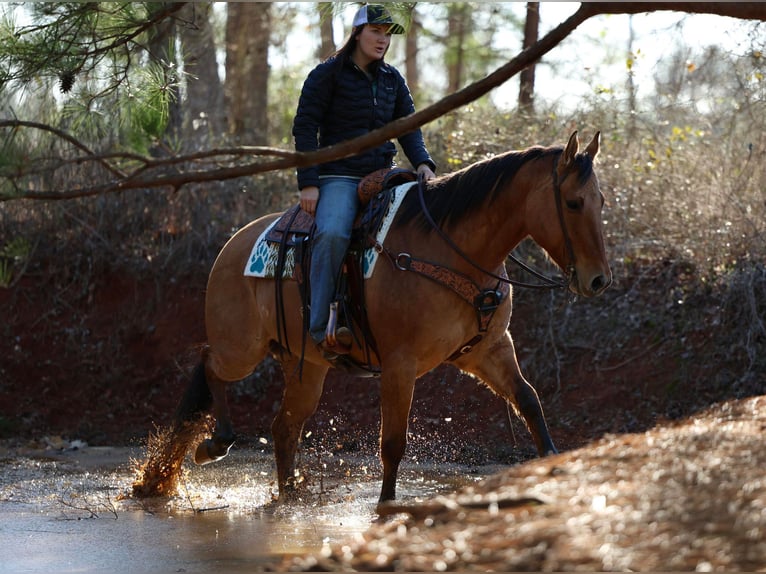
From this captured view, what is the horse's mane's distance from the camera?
6465mm

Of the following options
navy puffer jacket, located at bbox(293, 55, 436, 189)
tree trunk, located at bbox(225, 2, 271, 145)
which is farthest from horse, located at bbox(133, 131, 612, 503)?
tree trunk, located at bbox(225, 2, 271, 145)

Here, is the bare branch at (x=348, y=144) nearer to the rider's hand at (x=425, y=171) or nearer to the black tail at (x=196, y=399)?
the rider's hand at (x=425, y=171)

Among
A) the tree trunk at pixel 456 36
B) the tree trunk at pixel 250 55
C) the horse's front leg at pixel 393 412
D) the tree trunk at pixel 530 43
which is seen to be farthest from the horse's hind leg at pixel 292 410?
the tree trunk at pixel 456 36

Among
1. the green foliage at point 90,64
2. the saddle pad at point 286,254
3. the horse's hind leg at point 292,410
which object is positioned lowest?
the horse's hind leg at point 292,410

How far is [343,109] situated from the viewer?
23.4 ft

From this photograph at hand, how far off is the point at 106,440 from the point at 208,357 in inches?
136

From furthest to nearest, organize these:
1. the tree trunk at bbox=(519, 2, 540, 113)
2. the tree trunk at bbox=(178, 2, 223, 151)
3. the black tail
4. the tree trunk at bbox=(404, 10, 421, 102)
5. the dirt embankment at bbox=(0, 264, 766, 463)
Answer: the tree trunk at bbox=(404, 10, 421, 102) → the tree trunk at bbox=(178, 2, 223, 151) → the tree trunk at bbox=(519, 2, 540, 113) → the dirt embankment at bbox=(0, 264, 766, 463) → the black tail

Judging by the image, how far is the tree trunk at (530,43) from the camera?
13036mm

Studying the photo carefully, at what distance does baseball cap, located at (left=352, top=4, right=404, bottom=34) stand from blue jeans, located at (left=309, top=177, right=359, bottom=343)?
1102 mm

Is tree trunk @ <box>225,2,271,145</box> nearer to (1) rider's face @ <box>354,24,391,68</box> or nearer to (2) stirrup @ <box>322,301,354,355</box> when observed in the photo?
(1) rider's face @ <box>354,24,391,68</box>

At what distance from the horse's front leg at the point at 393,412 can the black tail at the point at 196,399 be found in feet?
6.95

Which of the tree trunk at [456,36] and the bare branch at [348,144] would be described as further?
the tree trunk at [456,36]

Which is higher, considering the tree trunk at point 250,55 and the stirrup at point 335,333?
the tree trunk at point 250,55

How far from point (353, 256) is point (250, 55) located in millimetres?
12925
